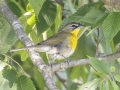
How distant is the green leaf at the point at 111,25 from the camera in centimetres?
355

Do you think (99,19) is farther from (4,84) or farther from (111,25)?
(4,84)

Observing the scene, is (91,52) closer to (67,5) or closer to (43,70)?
(67,5)

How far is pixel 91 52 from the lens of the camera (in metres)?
4.94

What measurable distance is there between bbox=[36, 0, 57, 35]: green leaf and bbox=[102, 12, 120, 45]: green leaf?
0.92 metres

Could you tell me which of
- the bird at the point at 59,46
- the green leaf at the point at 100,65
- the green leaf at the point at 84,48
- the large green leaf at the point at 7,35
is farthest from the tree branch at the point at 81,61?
the green leaf at the point at 84,48

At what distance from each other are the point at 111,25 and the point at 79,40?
1.59 m

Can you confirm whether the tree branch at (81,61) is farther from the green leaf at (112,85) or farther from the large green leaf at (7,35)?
the large green leaf at (7,35)

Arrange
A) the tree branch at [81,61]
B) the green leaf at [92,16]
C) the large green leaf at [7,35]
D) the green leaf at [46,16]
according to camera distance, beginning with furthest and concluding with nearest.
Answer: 1. the green leaf at [46,16]
2. the large green leaf at [7,35]
3. the green leaf at [92,16]
4. the tree branch at [81,61]

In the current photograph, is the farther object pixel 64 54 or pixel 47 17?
pixel 64 54

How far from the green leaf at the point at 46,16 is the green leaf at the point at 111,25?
923 millimetres

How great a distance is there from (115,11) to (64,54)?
4.54ft

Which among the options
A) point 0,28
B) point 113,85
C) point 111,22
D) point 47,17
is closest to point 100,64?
point 113,85

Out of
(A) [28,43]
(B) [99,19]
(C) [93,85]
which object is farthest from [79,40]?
(C) [93,85]

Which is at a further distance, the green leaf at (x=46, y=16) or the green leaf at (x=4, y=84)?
the green leaf at (x=46, y=16)
